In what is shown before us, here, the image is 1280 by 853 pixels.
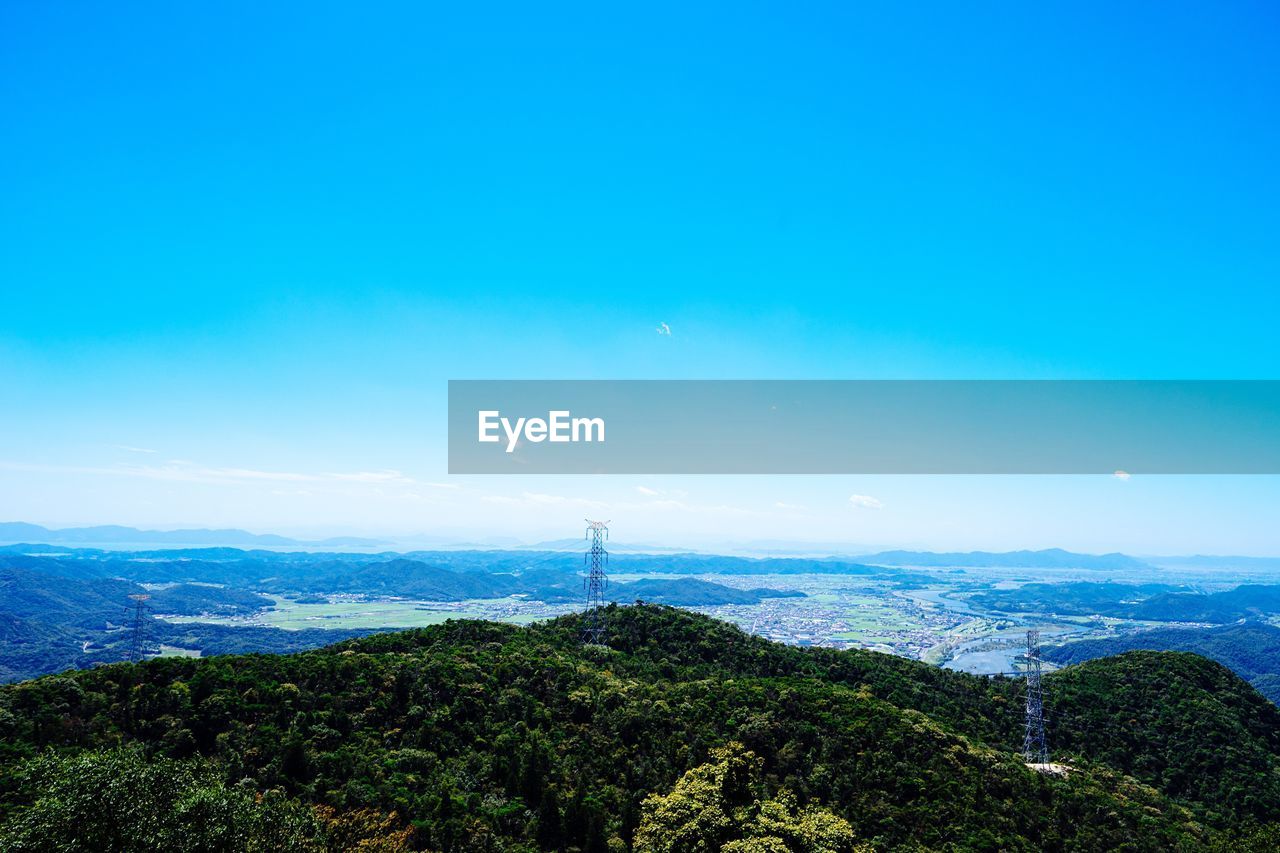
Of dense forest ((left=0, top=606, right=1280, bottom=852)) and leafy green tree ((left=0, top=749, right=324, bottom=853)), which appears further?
dense forest ((left=0, top=606, right=1280, bottom=852))

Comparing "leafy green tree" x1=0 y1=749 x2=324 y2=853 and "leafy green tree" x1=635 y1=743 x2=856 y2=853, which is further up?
"leafy green tree" x1=0 y1=749 x2=324 y2=853

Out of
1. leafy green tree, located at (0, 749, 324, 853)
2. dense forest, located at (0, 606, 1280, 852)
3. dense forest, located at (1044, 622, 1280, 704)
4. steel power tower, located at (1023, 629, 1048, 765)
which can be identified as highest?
leafy green tree, located at (0, 749, 324, 853)

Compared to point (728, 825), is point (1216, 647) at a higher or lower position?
lower

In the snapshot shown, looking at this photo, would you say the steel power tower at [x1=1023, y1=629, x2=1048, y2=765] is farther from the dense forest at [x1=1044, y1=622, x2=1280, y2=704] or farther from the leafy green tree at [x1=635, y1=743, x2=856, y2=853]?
the dense forest at [x1=1044, y1=622, x2=1280, y2=704]

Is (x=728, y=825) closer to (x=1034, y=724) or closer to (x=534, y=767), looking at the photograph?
(x=534, y=767)

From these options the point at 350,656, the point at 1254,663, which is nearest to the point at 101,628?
the point at 350,656

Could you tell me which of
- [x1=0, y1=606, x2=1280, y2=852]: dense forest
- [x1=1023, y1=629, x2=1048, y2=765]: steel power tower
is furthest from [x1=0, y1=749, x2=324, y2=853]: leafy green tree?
[x1=1023, y1=629, x2=1048, y2=765]: steel power tower

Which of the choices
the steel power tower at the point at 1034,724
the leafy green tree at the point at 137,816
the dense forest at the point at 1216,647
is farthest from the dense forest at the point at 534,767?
the dense forest at the point at 1216,647

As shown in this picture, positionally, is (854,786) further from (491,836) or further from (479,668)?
(479,668)

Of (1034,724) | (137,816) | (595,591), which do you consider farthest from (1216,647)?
(137,816)
